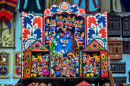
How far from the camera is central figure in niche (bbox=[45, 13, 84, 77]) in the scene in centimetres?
1928

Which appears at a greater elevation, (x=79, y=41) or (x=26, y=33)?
(x=26, y=33)

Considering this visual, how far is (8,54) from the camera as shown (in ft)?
96.2

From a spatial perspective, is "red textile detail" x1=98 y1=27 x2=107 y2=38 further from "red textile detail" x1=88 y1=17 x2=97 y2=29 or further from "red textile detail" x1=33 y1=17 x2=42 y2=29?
"red textile detail" x1=33 y1=17 x2=42 y2=29

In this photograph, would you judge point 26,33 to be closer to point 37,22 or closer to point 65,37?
point 37,22

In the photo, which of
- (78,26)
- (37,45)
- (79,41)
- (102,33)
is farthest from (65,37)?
(102,33)

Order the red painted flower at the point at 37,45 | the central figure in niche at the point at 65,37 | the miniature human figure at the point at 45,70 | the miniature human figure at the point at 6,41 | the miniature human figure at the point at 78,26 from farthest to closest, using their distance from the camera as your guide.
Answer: the miniature human figure at the point at 6,41, the miniature human figure at the point at 78,26, the central figure in niche at the point at 65,37, the red painted flower at the point at 37,45, the miniature human figure at the point at 45,70

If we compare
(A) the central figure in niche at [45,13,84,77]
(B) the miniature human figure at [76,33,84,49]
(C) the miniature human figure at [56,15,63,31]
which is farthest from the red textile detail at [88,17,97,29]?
(C) the miniature human figure at [56,15,63,31]

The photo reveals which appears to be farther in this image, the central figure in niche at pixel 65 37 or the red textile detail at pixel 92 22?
the red textile detail at pixel 92 22

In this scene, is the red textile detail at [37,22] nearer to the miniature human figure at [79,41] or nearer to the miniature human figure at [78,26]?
the miniature human figure at [78,26]

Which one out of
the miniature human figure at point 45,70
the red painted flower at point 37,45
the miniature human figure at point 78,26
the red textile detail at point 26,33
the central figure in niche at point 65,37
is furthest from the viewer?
the miniature human figure at point 78,26

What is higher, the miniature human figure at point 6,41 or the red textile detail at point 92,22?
the red textile detail at point 92,22

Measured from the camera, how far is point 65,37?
19797 millimetres

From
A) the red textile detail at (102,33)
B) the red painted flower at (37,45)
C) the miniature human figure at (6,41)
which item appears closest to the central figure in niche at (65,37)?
the red painted flower at (37,45)

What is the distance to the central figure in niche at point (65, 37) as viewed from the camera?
1928cm
